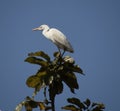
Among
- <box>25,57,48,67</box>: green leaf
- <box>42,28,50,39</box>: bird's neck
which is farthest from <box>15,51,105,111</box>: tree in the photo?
<box>42,28,50,39</box>: bird's neck

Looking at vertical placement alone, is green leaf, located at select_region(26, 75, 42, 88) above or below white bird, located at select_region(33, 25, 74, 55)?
below

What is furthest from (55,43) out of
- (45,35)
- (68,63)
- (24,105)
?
(24,105)

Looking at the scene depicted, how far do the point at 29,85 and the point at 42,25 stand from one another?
16.7ft

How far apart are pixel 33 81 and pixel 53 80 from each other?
2.53 ft

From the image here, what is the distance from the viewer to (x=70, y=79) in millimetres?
15078

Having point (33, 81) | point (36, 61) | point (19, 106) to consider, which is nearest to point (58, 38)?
point (36, 61)

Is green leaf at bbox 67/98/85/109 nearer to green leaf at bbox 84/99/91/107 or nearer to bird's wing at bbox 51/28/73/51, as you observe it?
green leaf at bbox 84/99/91/107

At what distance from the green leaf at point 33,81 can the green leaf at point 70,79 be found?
0.98 meters

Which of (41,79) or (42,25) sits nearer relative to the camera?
(41,79)

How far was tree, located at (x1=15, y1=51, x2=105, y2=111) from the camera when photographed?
574 inches

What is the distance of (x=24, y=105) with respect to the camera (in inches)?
574

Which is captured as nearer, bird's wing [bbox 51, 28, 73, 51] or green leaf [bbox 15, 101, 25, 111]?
green leaf [bbox 15, 101, 25, 111]

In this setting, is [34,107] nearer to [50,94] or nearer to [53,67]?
[50,94]

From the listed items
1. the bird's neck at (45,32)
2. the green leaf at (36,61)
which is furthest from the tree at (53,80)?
the bird's neck at (45,32)
